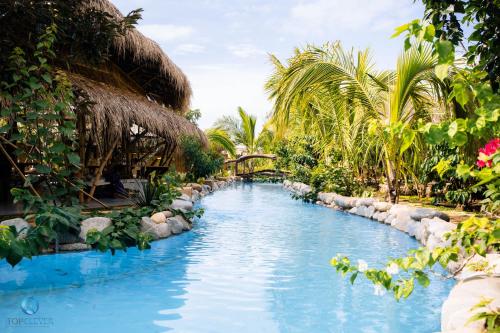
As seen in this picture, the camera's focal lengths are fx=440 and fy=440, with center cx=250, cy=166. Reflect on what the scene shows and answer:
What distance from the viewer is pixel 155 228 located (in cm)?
586

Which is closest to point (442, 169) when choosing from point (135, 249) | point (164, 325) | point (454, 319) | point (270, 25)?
point (454, 319)

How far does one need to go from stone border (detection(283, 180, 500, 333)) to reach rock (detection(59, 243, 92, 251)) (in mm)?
3579

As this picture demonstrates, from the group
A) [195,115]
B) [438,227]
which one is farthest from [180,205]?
[195,115]

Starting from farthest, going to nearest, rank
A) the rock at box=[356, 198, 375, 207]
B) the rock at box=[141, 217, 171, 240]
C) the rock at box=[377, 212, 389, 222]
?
the rock at box=[356, 198, 375, 207]
the rock at box=[377, 212, 389, 222]
the rock at box=[141, 217, 171, 240]

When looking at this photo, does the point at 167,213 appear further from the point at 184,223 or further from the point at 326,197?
the point at 326,197

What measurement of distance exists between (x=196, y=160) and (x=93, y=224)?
26.2ft

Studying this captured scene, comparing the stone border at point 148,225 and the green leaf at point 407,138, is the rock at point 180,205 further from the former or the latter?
the green leaf at point 407,138

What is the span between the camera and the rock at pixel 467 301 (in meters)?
2.21

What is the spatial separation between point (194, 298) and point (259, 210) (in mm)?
6309

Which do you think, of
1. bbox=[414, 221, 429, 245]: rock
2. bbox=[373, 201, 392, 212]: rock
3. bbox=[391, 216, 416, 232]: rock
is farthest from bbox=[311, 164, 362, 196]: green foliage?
bbox=[414, 221, 429, 245]: rock

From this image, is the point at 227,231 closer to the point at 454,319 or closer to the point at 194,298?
the point at 194,298

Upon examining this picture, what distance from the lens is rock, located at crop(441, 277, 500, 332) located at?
221cm

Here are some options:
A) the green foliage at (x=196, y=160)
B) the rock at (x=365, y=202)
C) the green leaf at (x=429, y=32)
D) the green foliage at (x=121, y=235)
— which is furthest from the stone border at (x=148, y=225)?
the green foliage at (x=196, y=160)

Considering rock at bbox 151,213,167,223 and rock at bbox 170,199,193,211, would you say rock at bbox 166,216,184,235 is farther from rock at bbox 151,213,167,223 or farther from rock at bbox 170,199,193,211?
rock at bbox 170,199,193,211
